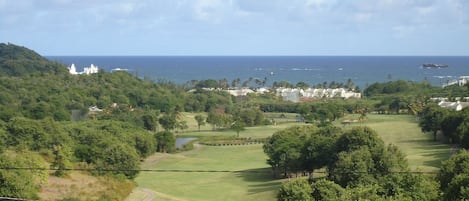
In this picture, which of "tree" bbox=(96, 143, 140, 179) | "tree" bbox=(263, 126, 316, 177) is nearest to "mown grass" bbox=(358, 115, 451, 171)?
"tree" bbox=(263, 126, 316, 177)

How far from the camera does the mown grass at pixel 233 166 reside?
3062cm

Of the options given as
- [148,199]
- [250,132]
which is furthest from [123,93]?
[148,199]

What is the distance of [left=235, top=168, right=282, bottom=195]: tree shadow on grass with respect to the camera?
31.0 meters

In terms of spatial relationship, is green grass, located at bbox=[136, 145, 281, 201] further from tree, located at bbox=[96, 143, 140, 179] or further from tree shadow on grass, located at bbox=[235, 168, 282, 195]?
tree, located at bbox=[96, 143, 140, 179]

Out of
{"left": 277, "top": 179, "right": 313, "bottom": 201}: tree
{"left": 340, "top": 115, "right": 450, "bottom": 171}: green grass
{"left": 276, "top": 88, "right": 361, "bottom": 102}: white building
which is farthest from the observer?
{"left": 276, "top": 88, "right": 361, "bottom": 102}: white building

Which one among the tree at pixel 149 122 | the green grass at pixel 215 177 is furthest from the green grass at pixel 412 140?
the tree at pixel 149 122

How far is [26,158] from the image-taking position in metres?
29.9

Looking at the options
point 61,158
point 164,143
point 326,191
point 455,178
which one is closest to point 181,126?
point 164,143

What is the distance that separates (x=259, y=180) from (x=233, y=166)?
6893 mm

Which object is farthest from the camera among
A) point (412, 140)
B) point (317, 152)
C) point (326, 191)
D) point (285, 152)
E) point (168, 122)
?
point (168, 122)

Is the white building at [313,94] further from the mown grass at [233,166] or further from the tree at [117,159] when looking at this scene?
the tree at [117,159]

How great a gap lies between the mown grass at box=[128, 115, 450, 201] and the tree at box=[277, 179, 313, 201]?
546 centimetres

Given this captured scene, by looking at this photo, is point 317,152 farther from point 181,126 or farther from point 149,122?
point 181,126

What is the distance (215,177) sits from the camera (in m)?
35.9
